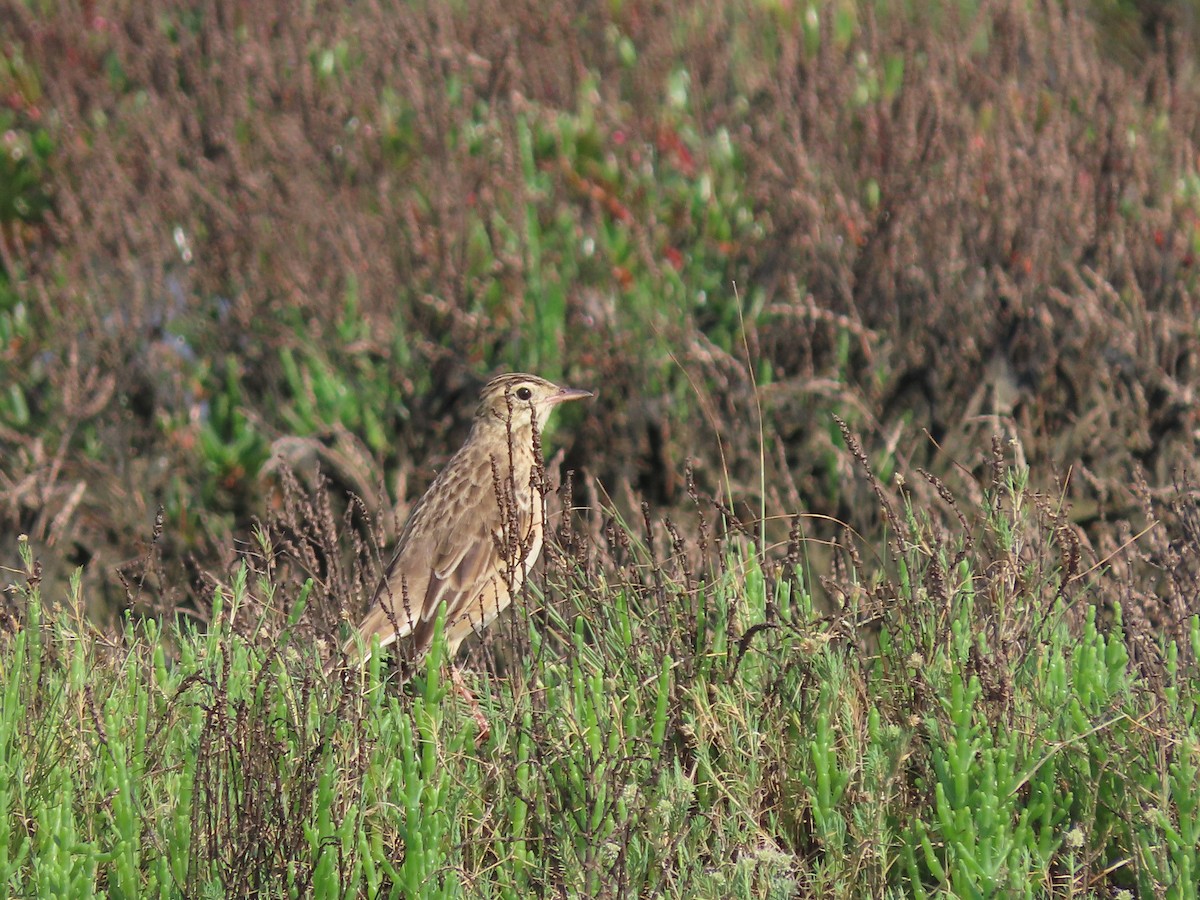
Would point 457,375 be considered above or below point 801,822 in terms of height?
above

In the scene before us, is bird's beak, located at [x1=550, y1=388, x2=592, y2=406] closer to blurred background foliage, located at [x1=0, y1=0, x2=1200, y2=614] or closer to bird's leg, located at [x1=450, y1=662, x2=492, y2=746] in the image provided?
blurred background foliage, located at [x1=0, y1=0, x2=1200, y2=614]

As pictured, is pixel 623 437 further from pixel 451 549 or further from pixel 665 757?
pixel 665 757

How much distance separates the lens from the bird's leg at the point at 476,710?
3840mm

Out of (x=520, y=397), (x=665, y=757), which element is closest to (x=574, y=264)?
(x=520, y=397)

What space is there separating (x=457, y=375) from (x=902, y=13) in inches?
149

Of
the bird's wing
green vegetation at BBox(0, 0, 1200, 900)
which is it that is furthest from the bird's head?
green vegetation at BBox(0, 0, 1200, 900)

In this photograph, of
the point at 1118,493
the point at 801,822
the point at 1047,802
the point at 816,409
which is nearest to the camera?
the point at 1047,802

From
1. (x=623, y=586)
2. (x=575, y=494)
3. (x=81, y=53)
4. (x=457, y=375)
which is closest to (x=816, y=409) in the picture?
(x=575, y=494)

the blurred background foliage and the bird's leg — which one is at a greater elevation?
the blurred background foliage

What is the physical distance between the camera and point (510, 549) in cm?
361

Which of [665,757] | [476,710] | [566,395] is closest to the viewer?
[665,757]

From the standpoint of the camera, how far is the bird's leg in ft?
12.6

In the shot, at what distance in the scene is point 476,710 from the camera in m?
3.85

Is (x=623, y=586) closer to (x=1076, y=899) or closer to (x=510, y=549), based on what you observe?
(x=510, y=549)
